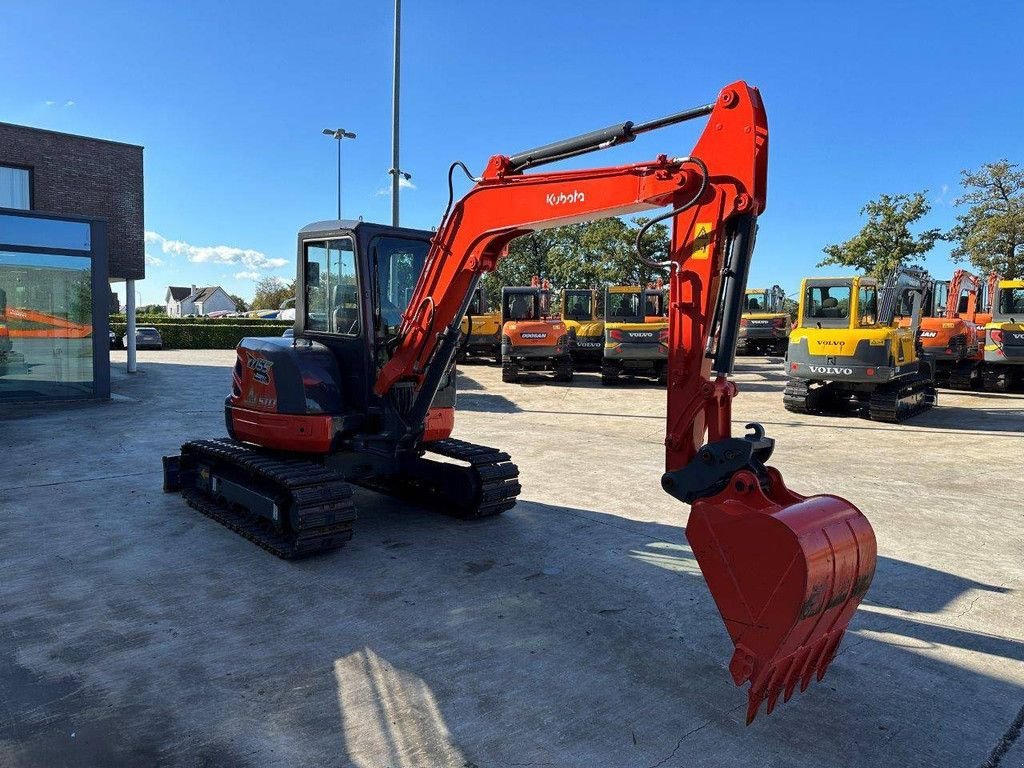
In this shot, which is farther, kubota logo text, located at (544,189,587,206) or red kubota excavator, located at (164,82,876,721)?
kubota logo text, located at (544,189,587,206)

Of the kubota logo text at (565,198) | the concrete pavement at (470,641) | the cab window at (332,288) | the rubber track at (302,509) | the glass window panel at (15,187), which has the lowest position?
the concrete pavement at (470,641)

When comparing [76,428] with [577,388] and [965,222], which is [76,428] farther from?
[965,222]

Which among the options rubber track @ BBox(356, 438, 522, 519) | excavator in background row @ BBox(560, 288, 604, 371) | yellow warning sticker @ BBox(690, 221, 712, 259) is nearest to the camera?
yellow warning sticker @ BBox(690, 221, 712, 259)

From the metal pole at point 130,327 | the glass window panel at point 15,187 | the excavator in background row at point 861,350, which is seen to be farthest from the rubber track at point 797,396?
the glass window panel at point 15,187

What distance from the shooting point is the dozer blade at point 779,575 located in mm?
3217

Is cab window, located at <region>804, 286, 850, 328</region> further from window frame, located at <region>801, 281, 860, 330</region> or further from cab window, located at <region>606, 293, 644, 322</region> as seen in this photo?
cab window, located at <region>606, 293, 644, 322</region>

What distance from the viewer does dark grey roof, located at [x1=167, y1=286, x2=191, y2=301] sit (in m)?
120

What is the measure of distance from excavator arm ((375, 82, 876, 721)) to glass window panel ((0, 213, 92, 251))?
12.1 metres

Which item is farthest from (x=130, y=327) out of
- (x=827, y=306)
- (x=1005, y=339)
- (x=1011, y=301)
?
(x=1011, y=301)

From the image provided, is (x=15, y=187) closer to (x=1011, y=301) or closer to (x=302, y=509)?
(x=302, y=509)

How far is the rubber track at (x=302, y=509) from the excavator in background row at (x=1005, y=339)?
17.4 metres

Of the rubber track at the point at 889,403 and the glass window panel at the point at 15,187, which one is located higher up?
the glass window panel at the point at 15,187

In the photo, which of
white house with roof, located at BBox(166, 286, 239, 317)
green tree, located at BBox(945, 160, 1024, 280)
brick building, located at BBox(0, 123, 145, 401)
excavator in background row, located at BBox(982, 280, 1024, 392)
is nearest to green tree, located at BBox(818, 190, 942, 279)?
green tree, located at BBox(945, 160, 1024, 280)

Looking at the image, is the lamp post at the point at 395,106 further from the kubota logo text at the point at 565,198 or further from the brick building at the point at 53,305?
the kubota logo text at the point at 565,198
